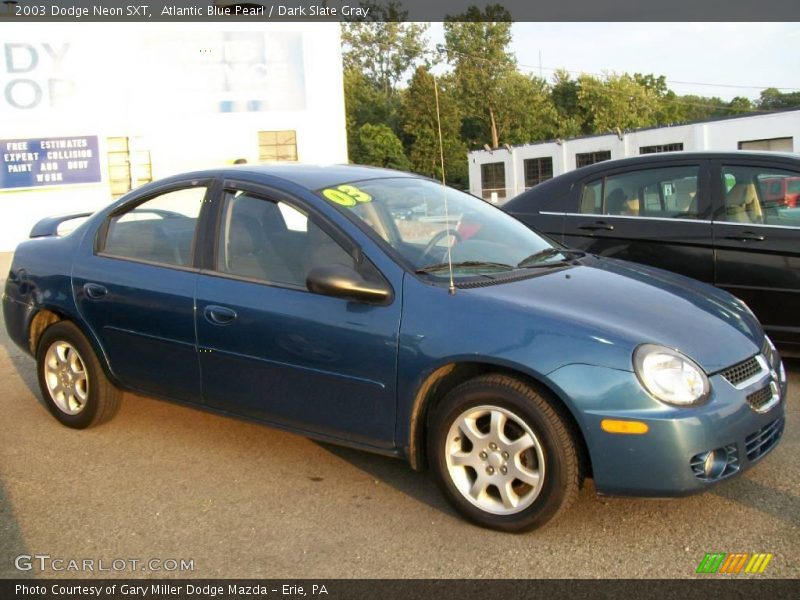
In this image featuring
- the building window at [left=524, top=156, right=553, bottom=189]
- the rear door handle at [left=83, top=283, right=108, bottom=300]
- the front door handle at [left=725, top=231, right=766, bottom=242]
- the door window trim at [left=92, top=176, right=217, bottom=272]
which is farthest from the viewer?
the building window at [left=524, top=156, right=553, bottom=189]

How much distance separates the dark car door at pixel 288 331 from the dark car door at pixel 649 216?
2.90 meters

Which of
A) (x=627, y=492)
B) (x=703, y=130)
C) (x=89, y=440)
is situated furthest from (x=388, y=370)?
(x=703, y=130)

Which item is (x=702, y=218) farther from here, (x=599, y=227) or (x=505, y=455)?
(x=505, y=455)

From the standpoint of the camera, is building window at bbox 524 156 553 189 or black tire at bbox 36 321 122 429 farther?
building window at bbox 524 156 553 189

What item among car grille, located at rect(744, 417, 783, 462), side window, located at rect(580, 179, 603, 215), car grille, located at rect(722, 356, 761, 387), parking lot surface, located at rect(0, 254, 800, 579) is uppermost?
side window, located at rect(580, 179, 603, 215)

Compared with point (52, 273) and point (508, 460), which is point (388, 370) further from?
point (52, 273)

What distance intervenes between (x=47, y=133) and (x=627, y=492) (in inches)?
889

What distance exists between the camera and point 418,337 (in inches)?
139

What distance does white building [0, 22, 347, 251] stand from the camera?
72.4 feet

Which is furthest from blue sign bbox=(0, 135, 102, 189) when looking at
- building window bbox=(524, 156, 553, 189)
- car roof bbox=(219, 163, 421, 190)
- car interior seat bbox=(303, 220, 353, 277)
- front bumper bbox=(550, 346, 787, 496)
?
building window bbox=(524, 156, 553, 189)

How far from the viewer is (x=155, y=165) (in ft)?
76.8
